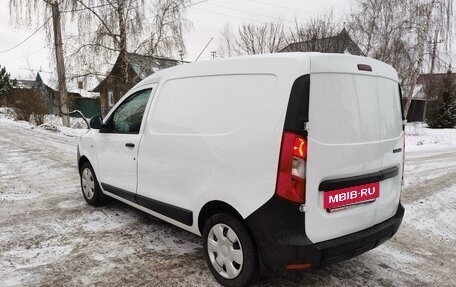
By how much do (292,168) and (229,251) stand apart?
3.13ft

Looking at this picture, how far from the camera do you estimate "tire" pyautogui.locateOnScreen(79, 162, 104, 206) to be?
5.10m

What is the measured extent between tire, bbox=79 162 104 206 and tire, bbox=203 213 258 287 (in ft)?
8.25

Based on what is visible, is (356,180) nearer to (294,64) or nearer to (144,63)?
(294,64)

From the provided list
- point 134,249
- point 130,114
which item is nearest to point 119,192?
point 134,249

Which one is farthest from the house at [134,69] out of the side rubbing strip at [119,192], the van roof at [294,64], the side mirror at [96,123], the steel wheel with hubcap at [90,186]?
the van roof at [294,64]

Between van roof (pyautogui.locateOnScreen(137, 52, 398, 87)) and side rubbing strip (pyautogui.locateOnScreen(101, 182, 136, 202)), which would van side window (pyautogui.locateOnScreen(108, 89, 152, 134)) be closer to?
side rubbing strip (pyautogui.locateOnScreen(101, 182, 136, 202))

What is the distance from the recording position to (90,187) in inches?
206

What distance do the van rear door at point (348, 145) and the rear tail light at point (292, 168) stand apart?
0.05 m

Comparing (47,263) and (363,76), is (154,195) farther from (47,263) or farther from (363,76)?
(363,76)

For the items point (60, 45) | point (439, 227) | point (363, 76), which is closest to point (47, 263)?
point (363, 76)

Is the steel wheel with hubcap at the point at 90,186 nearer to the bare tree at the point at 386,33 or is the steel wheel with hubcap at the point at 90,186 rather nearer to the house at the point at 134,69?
the house at the point at 134,69

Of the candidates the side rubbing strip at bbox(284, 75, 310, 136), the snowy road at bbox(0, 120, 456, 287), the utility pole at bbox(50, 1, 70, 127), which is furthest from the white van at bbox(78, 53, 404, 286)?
the utility pole at bbox(50, 1, 70, 127)

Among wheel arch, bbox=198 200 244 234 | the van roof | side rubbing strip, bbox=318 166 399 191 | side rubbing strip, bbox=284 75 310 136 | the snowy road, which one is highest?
the van roof

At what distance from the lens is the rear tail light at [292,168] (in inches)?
98.5
